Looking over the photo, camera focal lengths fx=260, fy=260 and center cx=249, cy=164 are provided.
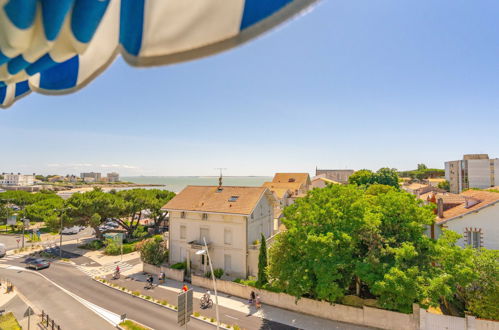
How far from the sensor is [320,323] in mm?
17375

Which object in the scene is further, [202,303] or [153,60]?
[202,303]

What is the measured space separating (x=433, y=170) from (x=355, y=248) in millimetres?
137673

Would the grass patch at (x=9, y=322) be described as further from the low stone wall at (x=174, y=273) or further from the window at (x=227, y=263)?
the window at (x=227, y=263)

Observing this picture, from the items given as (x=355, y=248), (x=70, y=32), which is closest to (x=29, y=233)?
(x=355, y=248)

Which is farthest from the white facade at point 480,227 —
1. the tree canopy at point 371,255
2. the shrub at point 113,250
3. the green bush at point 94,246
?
the green bush at point 94,246

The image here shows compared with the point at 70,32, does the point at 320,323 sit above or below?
below

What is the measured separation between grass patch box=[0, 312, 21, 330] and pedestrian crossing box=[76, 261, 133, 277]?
8.89 metres

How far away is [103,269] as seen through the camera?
28281 mm

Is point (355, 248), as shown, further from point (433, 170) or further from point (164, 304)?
point (433, 170)

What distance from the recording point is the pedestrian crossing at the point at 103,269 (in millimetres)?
27219

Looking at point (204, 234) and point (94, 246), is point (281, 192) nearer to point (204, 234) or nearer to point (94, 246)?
point (204, 234)

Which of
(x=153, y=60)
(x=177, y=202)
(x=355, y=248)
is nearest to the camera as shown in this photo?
(x=153, y=60)

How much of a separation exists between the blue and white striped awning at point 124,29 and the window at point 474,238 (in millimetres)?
28651

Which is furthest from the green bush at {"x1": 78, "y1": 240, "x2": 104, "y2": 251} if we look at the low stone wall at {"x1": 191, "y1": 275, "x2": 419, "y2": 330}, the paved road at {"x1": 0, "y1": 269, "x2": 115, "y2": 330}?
the low stone wall at {"x1": 191, "y1": 275, "x2": 419, "y2": 330}
